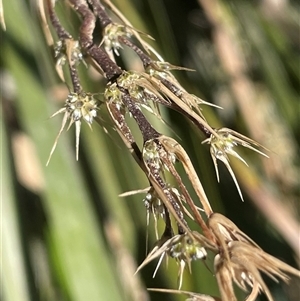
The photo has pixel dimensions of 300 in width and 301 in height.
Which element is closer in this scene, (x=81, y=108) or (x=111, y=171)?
(x=81, y=108)

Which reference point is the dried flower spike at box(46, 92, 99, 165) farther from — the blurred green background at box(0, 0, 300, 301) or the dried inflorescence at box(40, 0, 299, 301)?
the blurred green background at box(0, 0, 300, 301)

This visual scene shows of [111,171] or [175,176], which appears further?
[111,171]

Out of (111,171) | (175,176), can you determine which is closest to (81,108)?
(175,176)

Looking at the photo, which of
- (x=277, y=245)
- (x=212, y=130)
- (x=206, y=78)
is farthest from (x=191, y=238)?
(x=206, y=78)

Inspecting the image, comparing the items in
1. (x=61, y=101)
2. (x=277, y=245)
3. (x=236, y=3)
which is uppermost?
(x=236, y=3)

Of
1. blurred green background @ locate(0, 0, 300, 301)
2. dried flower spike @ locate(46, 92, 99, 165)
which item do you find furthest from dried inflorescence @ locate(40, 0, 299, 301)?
blurred green background @ locate(0, 0, 300, 301)

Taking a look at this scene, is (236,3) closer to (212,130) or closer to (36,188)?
(36,188)

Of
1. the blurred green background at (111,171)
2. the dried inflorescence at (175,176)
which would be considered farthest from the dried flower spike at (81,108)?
the blurred green background at (111,171)

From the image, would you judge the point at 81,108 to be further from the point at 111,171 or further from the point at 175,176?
the point at 111,171

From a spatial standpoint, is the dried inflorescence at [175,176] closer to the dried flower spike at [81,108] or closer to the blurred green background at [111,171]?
the dried flower spike at [81,108]
